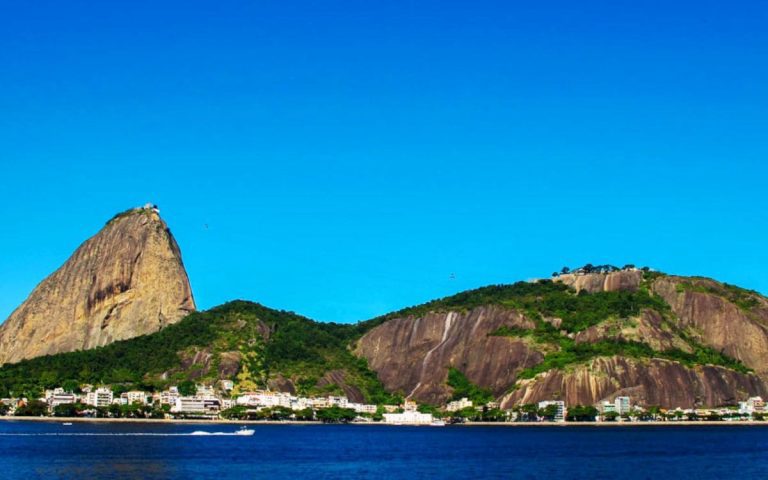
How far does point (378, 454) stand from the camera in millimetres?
97562

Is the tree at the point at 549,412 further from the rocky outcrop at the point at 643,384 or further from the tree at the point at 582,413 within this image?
the rocky outcrop at the point at 643,384

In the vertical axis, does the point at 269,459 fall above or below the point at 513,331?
below

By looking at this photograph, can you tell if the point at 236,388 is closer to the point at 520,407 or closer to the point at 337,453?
the point at 520,407

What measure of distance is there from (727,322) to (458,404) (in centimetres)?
5334

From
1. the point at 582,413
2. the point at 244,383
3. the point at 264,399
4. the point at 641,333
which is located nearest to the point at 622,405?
the point at 582,413

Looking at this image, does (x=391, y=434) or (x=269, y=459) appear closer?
(x=269, y=459)

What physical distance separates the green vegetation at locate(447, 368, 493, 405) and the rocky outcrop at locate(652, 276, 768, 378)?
42825mm

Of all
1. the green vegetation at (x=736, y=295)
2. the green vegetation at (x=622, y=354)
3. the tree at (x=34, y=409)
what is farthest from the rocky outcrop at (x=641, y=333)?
the tree at (x=34, y=409)

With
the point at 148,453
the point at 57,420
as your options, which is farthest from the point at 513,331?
the point at 148,453

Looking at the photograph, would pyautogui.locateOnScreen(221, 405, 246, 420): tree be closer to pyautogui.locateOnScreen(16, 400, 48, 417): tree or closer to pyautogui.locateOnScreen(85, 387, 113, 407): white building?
pyautogui.locateOnScreen(85, 387, 113, 407): white building

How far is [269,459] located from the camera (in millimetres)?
88625

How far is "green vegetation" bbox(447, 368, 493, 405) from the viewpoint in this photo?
184 m

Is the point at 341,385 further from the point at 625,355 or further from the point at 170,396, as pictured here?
the point at 625,355

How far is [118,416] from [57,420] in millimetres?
9579
